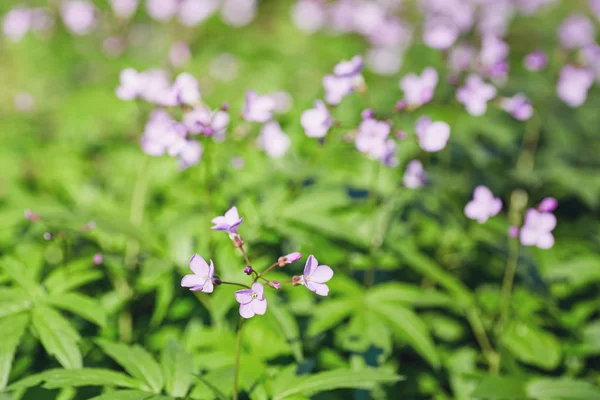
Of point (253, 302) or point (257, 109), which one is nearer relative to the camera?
point (253, 302)

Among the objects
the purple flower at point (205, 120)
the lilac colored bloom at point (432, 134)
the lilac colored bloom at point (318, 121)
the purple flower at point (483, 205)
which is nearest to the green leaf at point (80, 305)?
the purple flower at point (205, 120)

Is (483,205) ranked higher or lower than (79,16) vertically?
lower

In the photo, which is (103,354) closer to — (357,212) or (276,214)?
(276,214)

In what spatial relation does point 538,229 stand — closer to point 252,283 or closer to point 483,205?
point 483,205

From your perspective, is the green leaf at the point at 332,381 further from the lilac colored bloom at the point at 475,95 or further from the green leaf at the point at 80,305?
the lilac colored bloom at the point at 475,95

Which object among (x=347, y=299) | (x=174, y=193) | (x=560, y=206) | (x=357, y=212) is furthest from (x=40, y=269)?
(x=560, y=206)

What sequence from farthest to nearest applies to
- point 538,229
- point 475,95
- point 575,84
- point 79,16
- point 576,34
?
1. point 79,16
2. point 576,34
3. point 575,84
4. point 475,95
5. point 538,229

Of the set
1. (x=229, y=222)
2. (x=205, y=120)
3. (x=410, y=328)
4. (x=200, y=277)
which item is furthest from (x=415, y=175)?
(x=200, y=277)
